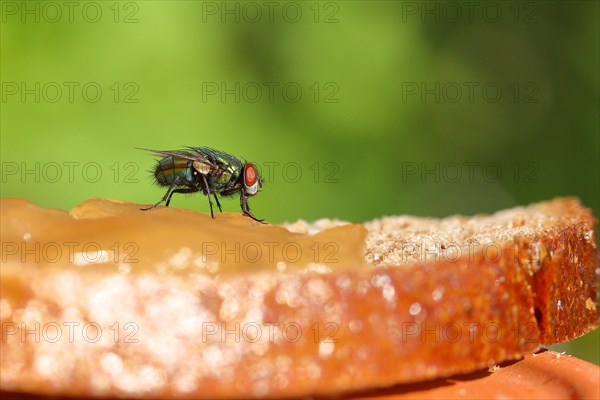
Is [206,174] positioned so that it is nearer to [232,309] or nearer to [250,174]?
[250,174]

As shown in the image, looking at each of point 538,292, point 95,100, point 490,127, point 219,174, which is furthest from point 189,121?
point 538,292

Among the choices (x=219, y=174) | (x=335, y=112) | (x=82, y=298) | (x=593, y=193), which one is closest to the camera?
(x=82, y=298)

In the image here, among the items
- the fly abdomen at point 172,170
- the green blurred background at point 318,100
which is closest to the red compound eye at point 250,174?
the fly abdomen at point 172,170

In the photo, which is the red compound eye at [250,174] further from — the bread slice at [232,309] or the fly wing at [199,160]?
the bread slice at [232,309]

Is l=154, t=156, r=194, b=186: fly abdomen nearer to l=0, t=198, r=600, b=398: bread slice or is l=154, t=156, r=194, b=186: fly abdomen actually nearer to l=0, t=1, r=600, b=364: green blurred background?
l=0, t=198, r=600, b=398: bread slice

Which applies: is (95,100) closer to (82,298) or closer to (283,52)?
(283,52)
